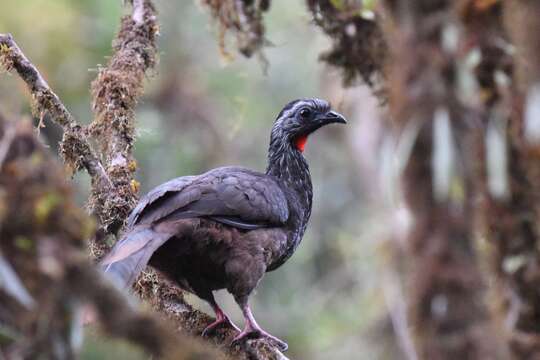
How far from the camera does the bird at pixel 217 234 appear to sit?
4742 millimetres

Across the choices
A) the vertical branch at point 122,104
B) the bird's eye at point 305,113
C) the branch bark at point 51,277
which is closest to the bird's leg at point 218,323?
the vertical branch at point 122,104

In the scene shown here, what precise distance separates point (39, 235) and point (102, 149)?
3.18 m

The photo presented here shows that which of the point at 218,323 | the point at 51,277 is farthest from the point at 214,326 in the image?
the point at 51,277

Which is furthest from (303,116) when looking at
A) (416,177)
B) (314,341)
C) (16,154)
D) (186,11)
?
(186,11)

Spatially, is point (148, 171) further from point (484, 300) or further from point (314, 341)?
point (484, 300)

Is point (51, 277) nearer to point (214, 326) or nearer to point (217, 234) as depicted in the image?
point (214, 326)

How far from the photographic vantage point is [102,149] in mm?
5438

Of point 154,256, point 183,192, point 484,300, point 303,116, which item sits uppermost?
point 303,116

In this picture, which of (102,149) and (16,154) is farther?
(102,149)

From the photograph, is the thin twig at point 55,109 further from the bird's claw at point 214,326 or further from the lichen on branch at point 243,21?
the lichen on branch at point 243,21

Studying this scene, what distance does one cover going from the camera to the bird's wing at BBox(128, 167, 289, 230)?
4.88 m

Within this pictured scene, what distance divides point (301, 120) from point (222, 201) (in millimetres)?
1494

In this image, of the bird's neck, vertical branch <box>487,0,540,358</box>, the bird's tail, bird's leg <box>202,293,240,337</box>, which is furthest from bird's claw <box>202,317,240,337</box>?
vertical branch <box>487,0,540,358</box>

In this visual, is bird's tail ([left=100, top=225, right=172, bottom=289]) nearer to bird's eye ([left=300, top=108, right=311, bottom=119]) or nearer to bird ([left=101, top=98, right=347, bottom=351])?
bird ([left=101, top=98, right=347, bottom=351])
